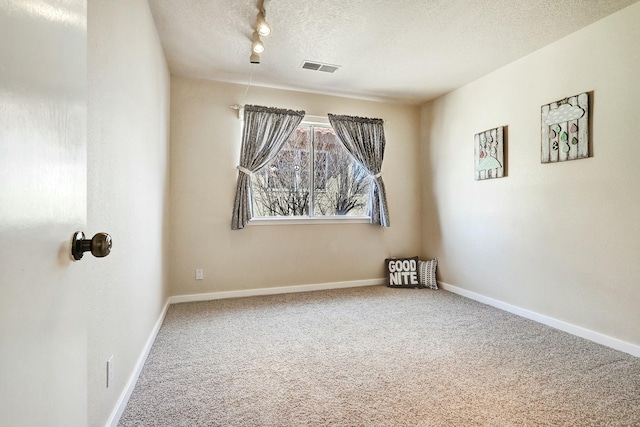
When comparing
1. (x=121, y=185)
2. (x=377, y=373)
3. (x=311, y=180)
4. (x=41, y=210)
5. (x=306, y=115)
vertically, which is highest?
(x=306, y=115)

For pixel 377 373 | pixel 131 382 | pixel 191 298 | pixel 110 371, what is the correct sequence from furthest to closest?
pixel 191 298 < pixel 377 373 < pixel 131 382 < pixel 110 371

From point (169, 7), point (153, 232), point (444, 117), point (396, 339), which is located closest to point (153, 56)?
point (169, 7)

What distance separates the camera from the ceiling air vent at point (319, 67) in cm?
315

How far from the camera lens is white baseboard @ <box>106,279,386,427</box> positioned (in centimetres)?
155

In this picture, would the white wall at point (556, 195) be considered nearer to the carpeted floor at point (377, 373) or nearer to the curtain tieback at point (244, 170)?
the carpeted floor at point (377, 373)

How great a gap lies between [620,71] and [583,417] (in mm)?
2299

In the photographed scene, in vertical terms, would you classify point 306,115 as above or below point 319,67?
below

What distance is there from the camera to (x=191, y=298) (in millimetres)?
3451

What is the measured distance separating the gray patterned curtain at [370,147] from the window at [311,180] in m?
0.12

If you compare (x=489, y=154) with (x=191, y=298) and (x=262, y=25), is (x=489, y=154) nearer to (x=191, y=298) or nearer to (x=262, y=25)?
(x=262, y=25)

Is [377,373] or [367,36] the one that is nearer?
[377,373]

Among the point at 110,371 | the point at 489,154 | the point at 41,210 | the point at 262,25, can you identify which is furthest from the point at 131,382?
the point at 489,154

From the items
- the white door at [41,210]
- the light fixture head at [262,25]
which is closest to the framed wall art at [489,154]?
the light fixture head at [262,25]

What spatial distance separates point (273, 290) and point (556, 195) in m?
2.94
